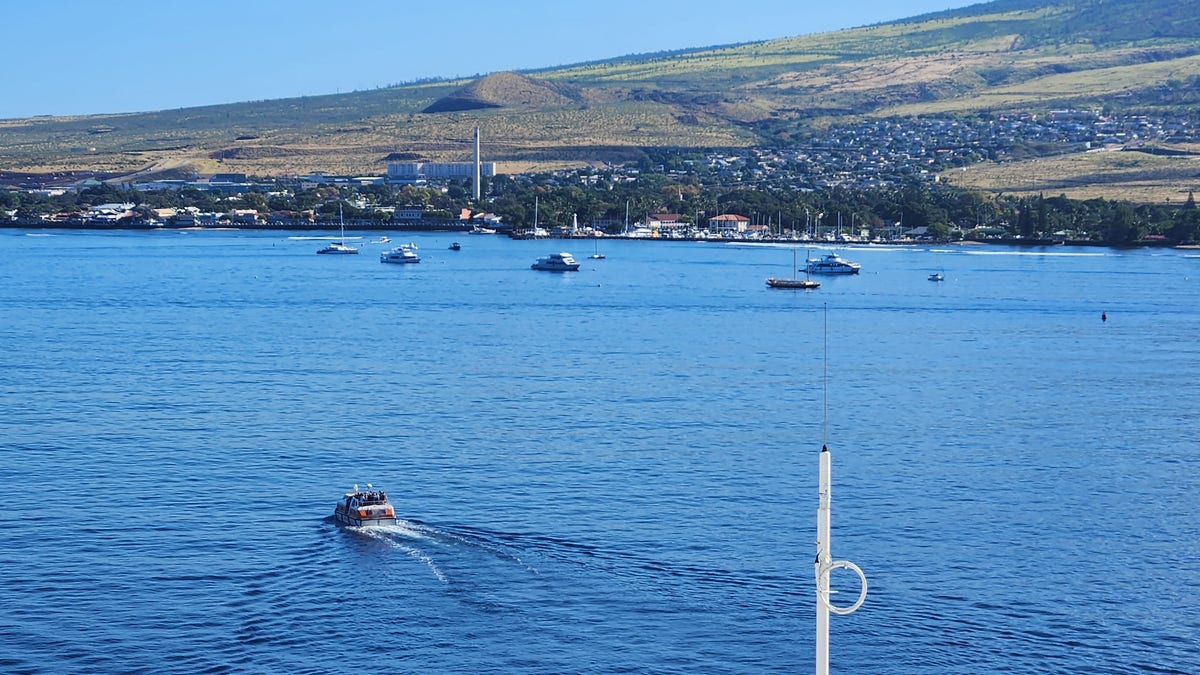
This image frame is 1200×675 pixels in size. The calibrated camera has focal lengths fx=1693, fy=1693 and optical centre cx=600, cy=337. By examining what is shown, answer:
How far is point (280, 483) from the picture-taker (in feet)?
102

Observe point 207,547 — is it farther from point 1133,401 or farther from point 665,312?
point 665,312

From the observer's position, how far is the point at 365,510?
27391 millimetres

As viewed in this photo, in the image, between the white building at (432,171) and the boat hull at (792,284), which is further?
the white building at (432,171)

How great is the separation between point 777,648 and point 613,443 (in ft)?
42.0

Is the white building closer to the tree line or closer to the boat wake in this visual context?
the tree line

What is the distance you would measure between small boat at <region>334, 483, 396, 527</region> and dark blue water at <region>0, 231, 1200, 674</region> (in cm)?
32

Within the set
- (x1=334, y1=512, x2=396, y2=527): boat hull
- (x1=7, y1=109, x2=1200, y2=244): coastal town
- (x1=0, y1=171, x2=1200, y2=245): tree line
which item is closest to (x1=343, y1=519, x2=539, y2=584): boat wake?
(x1=334, y1=512, x2=396, y2=527): boat hull

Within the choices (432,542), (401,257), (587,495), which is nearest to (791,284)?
(401,257)

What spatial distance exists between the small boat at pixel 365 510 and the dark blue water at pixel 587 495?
0.32 meters

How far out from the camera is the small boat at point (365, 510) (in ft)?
90.0

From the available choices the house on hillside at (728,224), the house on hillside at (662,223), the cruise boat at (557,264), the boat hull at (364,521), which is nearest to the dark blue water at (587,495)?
the boat hull at (364,521)

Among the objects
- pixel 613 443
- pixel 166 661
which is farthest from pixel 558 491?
pixel 166 661

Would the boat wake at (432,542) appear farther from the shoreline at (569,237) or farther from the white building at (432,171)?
the white building at (432,171)

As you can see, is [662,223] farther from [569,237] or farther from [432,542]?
[432,542]
